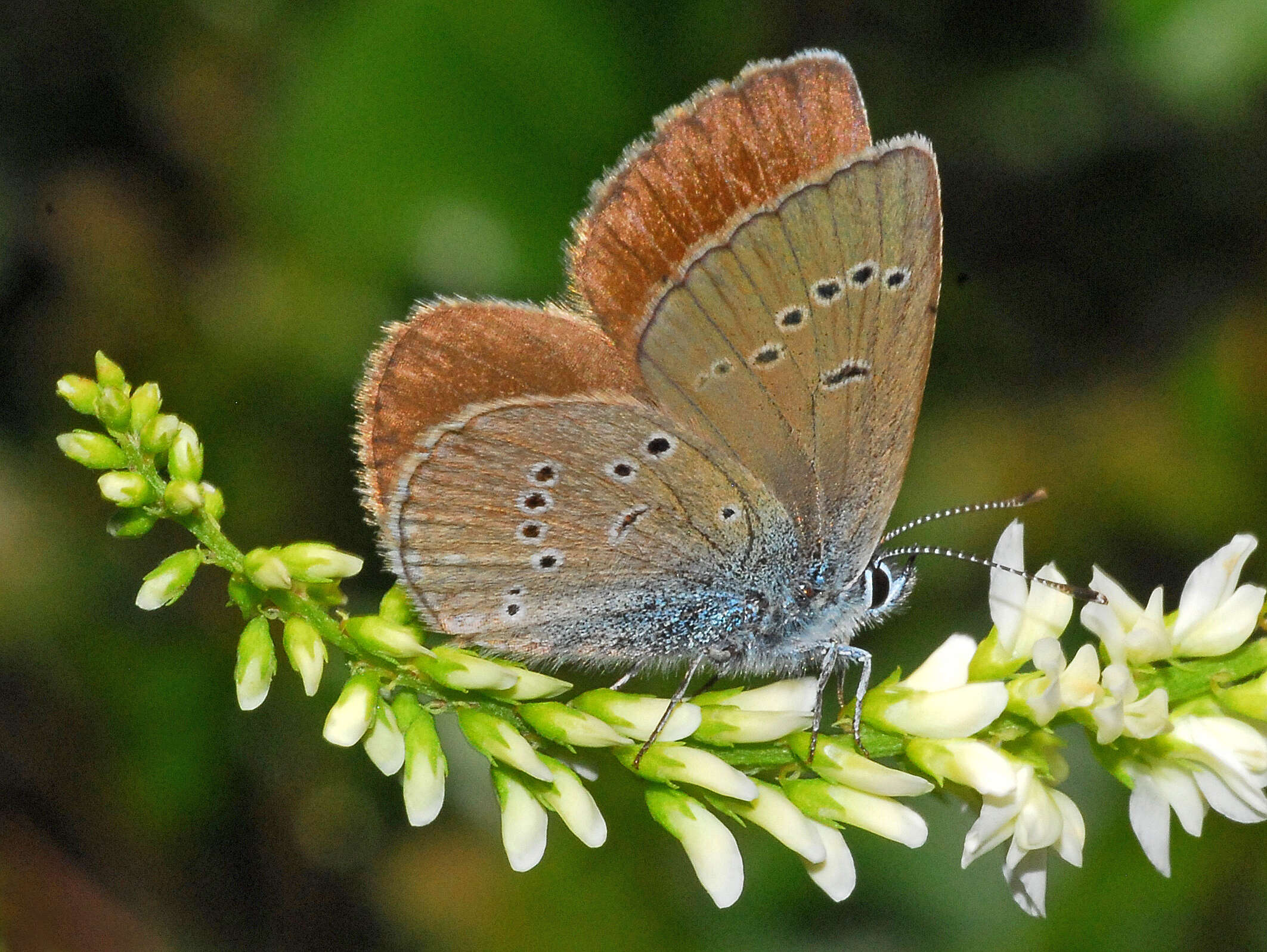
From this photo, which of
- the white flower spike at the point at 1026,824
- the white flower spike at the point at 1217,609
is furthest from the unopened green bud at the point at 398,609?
the white flower spike at the point at 1217,609

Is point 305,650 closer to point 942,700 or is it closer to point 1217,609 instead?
point 942,700

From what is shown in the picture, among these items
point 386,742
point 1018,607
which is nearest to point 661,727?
point 386,742

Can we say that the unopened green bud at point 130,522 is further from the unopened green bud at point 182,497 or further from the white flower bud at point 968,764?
the white flower bud at point 968,764

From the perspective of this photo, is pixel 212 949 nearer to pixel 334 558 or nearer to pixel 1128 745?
pixel 334 558

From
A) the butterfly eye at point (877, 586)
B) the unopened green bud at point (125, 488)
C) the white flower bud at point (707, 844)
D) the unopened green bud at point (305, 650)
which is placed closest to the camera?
the unopened green bud at point (125, 488)

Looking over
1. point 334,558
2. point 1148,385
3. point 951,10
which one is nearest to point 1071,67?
point 951,10
